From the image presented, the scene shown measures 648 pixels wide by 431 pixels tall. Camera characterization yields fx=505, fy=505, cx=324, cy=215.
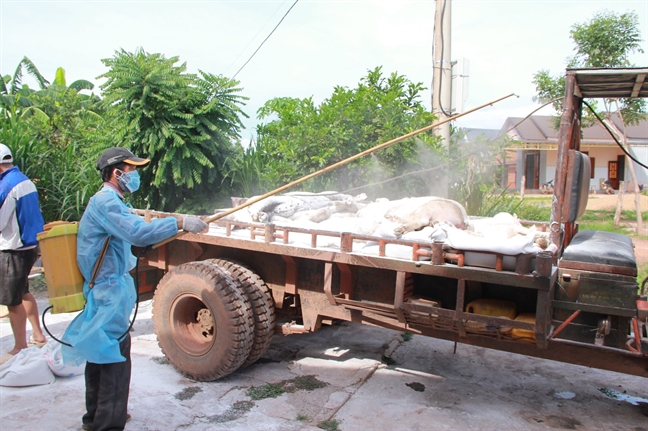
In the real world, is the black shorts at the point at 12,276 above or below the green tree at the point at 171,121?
below

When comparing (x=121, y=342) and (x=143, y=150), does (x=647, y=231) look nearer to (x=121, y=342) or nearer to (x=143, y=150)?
(x=143, y=150)

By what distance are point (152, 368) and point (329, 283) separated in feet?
5.89

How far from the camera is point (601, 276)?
118 inches

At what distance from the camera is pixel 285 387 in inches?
153

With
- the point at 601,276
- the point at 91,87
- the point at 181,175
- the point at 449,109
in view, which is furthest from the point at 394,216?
the point at 91,87

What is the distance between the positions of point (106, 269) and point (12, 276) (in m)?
1.92

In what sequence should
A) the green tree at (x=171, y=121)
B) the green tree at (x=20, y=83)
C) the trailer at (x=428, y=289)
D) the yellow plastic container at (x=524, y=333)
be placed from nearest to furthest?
the trailer at (x=428, y=289), the yellow plastic container at (x=524, y=333), the green tree at (x=171, y=121), the green tree at (x=20, y=83)

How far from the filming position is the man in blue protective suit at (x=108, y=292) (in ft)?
9.74

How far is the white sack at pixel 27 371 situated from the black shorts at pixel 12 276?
0.61 metres

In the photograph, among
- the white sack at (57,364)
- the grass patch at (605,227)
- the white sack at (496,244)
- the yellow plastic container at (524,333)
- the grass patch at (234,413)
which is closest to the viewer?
the white sack at (496,244)

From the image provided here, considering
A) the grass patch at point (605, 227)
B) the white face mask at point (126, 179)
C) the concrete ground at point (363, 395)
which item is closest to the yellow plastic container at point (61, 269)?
the white face mask at point (126, 179)

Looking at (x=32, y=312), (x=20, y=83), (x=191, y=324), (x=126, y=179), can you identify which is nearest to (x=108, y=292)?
(x=126, y=179)

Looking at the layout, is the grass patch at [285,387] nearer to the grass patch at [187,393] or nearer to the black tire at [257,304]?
the black tire at [257,304]

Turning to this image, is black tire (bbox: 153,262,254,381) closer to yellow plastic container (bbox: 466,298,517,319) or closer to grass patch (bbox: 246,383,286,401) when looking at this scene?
grass patch (bbox: 246,383,286,401)
